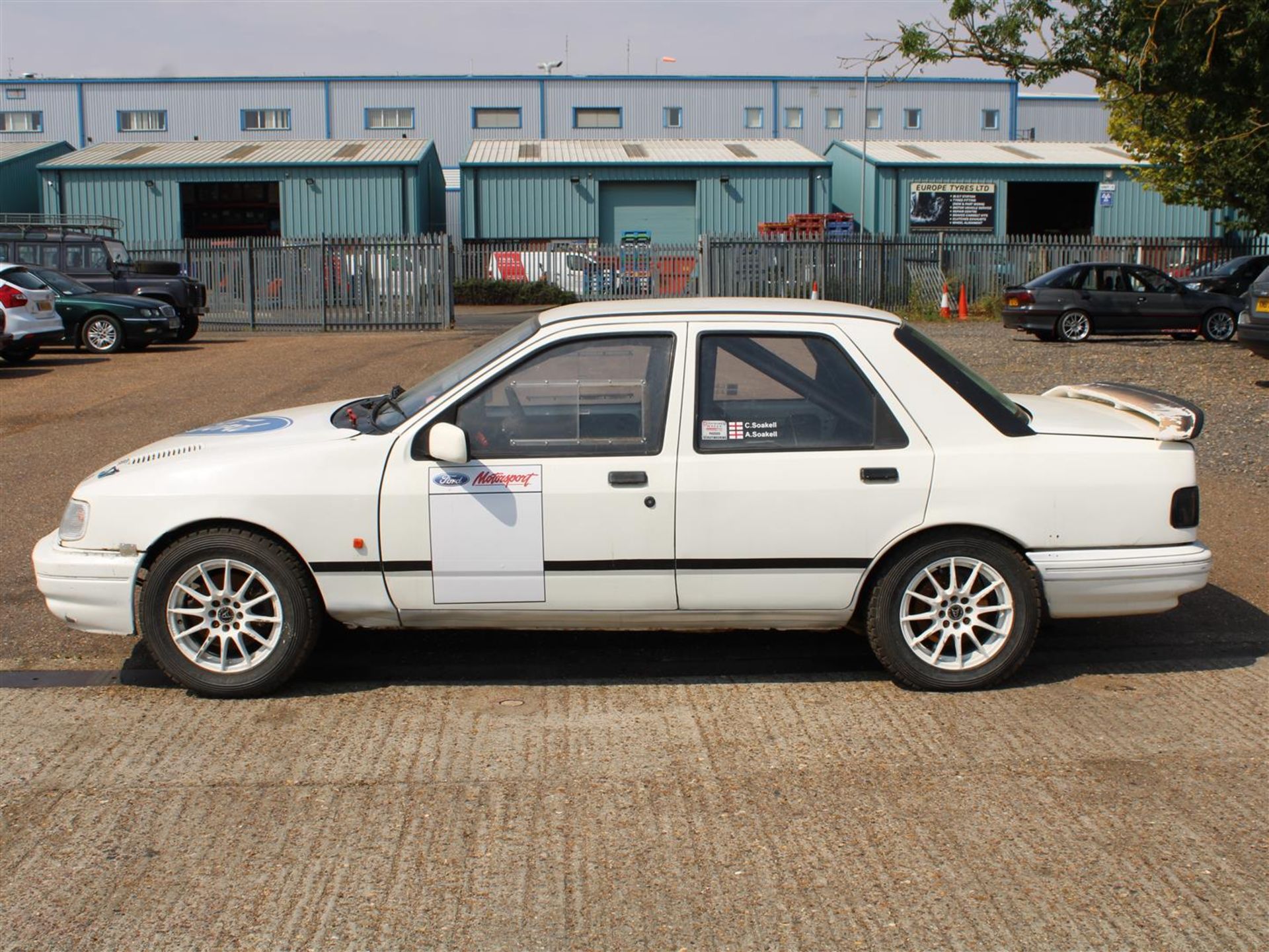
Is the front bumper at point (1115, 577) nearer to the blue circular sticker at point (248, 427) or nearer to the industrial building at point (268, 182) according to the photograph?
the blue circular sticker at point (248, 427)

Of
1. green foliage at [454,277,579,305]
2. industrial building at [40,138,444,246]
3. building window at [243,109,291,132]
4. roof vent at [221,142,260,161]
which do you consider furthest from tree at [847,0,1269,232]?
building window at [243,109,291,132]

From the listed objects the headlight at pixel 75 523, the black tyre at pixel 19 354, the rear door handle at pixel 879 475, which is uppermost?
the black tyre at pixel 19 354

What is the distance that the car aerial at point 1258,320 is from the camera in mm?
14125

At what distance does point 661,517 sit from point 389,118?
181 feet

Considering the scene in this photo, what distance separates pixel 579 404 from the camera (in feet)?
17.4

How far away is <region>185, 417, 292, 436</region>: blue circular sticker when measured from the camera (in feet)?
18.7

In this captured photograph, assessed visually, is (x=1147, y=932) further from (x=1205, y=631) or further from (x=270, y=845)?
(x=1205, y=631)

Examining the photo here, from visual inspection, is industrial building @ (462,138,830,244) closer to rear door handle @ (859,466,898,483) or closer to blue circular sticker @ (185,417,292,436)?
blue circular sticker @ (185,417,292,436)

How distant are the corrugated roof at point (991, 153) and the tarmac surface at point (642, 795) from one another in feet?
132

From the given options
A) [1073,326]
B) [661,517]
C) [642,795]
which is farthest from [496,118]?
[642,795]

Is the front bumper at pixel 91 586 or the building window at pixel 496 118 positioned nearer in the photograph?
the front bumper at pixel 91 586

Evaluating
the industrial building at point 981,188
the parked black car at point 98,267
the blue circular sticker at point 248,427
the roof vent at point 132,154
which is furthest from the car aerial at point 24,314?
the industrial building at point 981,188

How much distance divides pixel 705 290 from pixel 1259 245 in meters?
15.5

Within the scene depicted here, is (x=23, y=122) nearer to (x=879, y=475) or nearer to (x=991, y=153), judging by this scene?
(x=991, y=153)
